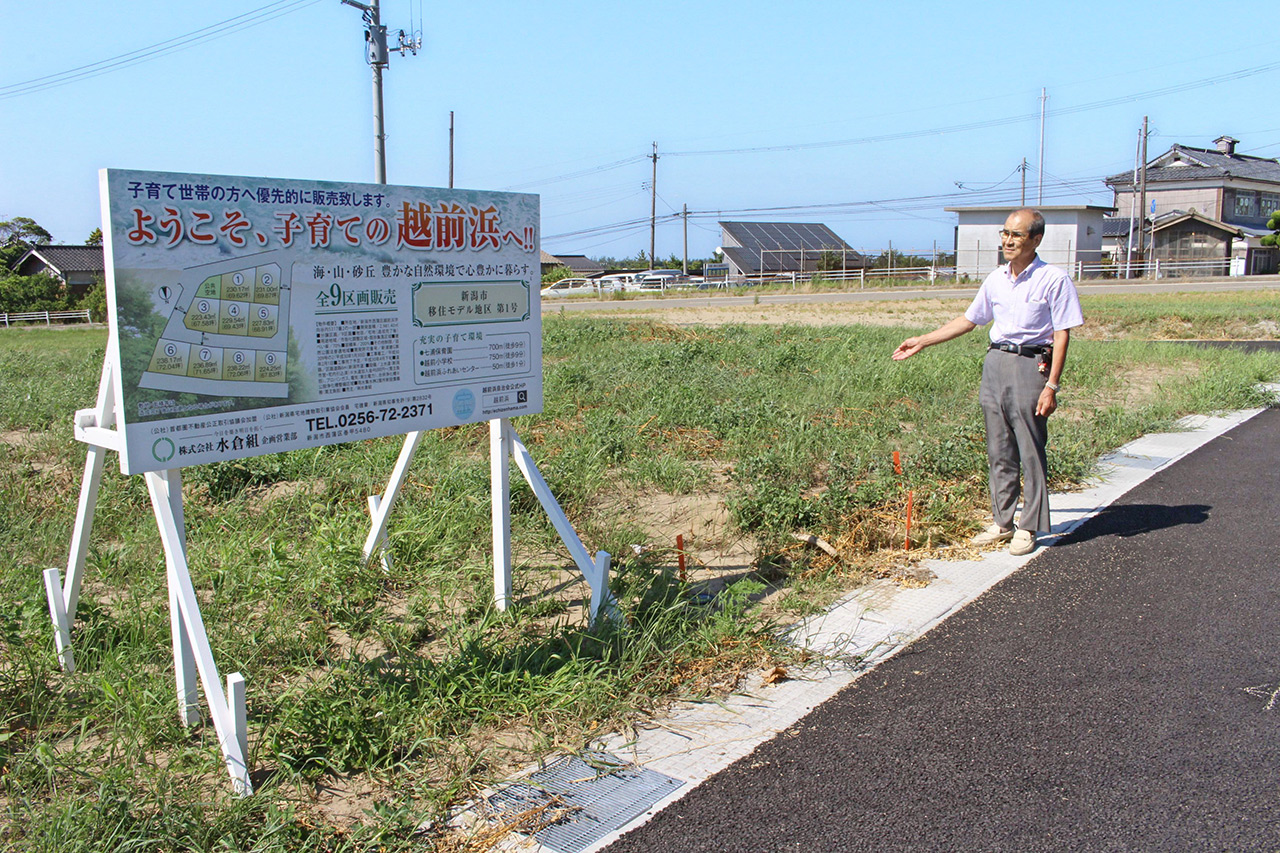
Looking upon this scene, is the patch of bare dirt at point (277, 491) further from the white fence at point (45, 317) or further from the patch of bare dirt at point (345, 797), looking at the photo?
the white fence at point (45, 317)

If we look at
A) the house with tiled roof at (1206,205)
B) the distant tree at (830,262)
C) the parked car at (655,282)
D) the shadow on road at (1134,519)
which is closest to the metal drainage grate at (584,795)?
the shadow on road at (1134,519)

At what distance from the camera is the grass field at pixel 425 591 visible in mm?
2850

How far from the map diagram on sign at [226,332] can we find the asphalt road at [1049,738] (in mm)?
1960

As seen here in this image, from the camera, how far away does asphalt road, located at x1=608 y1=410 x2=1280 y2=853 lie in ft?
8.65

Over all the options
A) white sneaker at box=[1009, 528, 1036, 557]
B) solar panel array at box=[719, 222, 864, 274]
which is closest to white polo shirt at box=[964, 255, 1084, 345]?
white sneaker at box=[1009, 528, 1036, 557]

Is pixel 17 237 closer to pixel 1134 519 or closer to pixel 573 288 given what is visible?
pixel 573 288

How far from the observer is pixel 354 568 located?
Answer: 437 cm

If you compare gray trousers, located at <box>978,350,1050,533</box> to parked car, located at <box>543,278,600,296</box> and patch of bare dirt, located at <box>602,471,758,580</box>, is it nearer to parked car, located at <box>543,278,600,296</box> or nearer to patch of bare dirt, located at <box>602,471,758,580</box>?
patch of bare dirt, located at <box>602,471,758,580</box>

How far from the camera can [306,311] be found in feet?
10.9

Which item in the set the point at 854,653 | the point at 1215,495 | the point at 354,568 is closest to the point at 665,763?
the point at 854,653

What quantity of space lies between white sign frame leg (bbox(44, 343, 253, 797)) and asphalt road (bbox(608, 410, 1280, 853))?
3.96 feet

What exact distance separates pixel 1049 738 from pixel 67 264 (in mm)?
53359

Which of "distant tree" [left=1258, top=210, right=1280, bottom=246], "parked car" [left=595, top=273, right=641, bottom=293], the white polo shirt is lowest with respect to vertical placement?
the white polo shirt

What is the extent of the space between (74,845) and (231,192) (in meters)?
2.00
